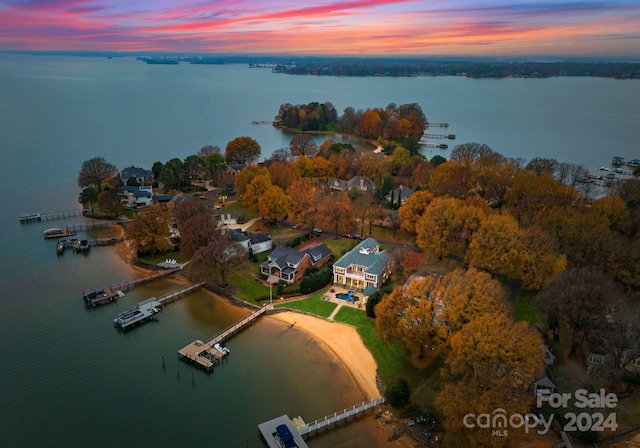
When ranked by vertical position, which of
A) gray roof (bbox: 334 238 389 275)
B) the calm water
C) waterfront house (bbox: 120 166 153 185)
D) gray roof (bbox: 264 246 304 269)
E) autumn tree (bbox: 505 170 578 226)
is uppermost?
autumn tree (bbox: 505 170 578 226)

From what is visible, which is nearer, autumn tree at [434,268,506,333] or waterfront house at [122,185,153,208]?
autumn tree at [434,268,506,333]

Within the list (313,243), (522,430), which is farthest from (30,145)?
(522,430)

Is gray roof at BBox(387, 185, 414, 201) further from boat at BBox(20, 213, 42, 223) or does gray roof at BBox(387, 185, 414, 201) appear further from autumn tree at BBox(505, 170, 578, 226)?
boat at BBox(20, 213, 42, 223)

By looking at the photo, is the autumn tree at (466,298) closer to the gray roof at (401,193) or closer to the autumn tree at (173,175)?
the gray roof at (401,193)

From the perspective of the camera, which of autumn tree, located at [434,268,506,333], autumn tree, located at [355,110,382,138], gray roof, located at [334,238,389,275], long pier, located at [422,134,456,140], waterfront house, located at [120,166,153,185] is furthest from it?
long pier, located at [422,134,456,140]

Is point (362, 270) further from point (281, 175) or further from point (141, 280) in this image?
point (281, 175)

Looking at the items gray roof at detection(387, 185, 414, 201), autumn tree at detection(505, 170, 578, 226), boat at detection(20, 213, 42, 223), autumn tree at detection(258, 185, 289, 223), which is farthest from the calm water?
gray roof at detection(387, 185, 414, 201)
